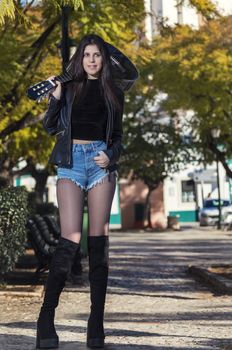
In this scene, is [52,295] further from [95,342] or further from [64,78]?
[64,78]

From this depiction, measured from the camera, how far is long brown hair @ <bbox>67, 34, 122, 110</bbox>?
14.4 feet

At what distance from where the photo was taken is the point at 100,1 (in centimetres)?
1116

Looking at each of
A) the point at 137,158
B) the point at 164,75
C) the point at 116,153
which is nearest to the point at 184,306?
the point at 116,153

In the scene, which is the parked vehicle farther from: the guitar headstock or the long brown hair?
the guitar headstock

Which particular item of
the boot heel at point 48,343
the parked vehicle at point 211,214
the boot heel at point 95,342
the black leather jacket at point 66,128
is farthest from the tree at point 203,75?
the boot heel at point 48,343

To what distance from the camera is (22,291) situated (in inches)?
340

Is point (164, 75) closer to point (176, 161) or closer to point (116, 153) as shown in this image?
point (176, 161)

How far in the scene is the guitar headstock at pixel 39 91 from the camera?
4234 mm

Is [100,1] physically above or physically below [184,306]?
above

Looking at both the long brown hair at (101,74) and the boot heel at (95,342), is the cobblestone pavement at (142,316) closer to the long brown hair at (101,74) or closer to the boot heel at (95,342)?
the boot heel at (95,342)

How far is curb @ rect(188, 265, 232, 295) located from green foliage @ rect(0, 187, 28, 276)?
2.67 metres

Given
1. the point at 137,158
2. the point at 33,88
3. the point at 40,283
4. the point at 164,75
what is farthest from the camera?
the point at 137,158

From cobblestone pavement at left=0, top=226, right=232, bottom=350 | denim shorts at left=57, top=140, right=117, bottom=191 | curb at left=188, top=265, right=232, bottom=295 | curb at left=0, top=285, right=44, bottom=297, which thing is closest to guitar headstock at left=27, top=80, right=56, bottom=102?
denim shorts at left=57, top=140, right=117, bottom=191

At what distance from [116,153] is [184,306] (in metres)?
3.66
